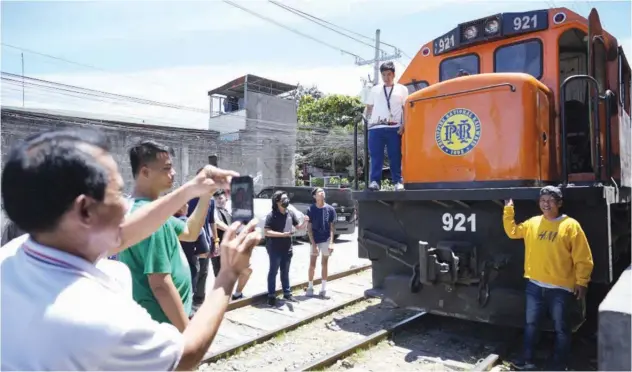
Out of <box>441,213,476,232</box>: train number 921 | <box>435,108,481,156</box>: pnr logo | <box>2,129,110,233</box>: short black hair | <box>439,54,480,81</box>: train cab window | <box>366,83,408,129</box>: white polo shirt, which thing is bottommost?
<box>441,213,476,232</box>: train number 921

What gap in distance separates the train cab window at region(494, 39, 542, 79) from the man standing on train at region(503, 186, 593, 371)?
1718 millimetres

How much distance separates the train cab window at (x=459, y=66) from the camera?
5.56 meters

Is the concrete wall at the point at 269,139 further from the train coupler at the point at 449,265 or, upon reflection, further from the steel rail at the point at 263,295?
the train coupler at the point at 449,265

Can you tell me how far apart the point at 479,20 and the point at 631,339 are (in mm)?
4305

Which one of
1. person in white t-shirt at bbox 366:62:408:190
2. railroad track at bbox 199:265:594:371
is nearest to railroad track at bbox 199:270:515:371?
railroad track at bbox 199:265:594:371

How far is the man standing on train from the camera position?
158 inches

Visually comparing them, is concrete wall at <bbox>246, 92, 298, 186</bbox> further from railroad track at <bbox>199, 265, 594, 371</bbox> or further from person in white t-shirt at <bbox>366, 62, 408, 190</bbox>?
person in white t-shirt at <bbox>366, 62, 408, 190</bbox>

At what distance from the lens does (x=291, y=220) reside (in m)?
6.95

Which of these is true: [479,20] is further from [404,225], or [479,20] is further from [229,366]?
[229,366]

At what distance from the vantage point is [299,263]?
10547 millimetres

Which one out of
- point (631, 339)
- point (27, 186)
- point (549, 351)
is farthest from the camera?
point (549, 351)

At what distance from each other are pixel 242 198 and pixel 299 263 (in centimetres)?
869

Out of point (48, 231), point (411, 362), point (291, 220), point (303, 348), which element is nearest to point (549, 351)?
point (411, 362)

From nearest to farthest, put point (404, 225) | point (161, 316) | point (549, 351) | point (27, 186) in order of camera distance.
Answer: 1. point (27, 186)
2. point (161, 316)
3. point (549, 351)
4. point (404, 225)
